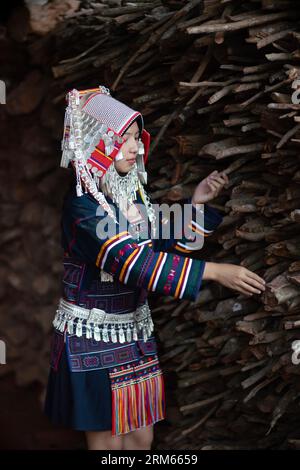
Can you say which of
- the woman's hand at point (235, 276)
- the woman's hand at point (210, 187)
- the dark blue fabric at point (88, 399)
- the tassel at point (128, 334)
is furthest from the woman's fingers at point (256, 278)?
the dark blue fabric at point (88, 399)

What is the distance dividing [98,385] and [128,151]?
0.74 meters

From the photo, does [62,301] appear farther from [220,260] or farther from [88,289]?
[220,260]

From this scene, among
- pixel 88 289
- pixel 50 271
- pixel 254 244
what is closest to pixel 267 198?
pixel 254 244

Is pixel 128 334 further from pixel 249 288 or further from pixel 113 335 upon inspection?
pixel 249 288

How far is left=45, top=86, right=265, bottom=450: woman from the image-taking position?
2.03 m

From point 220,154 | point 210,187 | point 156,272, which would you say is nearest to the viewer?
point 156,272

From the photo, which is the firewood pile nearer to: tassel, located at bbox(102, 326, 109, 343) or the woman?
the woman

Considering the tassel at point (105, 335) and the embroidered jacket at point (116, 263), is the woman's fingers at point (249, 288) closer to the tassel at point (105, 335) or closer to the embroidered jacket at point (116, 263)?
the embroidered jacket at point (116, 263)

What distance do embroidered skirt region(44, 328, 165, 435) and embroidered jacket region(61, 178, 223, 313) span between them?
0.44 feet

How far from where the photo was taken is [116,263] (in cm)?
202

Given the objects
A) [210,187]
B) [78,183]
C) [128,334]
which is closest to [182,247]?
[210,187]

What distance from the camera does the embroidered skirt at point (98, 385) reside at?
220 cm

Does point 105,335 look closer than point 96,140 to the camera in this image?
No

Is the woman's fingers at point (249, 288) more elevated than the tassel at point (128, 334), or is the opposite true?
the woman's fingers at point (249, 288)
